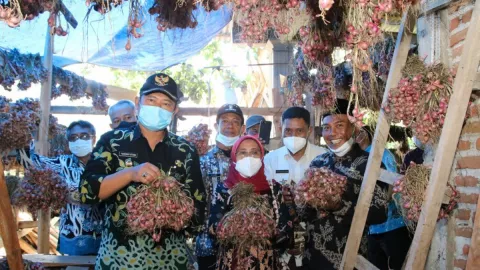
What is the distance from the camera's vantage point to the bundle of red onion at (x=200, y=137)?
4621 mm

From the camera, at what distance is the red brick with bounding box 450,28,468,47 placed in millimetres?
2783

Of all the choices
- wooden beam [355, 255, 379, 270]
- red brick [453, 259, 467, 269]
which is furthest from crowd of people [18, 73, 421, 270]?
red brick [453, 259, 467, 269]

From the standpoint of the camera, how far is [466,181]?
2758mm

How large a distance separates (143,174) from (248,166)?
121 centimetres

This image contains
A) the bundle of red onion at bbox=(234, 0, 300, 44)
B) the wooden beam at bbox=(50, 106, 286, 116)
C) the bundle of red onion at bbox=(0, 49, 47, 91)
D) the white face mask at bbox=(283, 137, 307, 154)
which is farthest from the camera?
the wooden beam at bbox=(50, 106, 286, 116)

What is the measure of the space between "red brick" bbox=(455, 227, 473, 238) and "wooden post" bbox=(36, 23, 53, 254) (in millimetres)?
4111

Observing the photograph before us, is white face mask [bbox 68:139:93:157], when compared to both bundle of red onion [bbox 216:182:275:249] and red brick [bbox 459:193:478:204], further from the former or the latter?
red brick [bbox 459:193:478:204]

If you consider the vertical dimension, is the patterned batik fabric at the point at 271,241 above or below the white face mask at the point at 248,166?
below

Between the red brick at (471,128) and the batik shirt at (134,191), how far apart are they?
1651 millimetres

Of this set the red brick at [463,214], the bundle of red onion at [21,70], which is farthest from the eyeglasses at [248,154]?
the bundle of red onion at [21,70]

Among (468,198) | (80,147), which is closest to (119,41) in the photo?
(80,147)

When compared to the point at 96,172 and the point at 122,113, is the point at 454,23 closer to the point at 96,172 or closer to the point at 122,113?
the point at 96,172

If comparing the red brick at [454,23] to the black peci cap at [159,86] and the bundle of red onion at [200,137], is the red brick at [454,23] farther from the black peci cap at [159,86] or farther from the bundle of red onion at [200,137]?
the bundle of red onion at [200,137]

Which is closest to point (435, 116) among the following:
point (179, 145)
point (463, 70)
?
point (463, 70)
